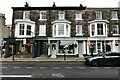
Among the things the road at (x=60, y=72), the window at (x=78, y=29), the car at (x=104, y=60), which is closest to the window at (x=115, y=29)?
the window at (x=78, y=29)

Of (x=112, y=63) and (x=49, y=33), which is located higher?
(x=49, y=33)

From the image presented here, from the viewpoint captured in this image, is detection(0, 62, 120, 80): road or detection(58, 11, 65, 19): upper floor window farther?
detection(58, 11, 65, 19): upper floor window

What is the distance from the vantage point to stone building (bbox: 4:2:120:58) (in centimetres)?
3272

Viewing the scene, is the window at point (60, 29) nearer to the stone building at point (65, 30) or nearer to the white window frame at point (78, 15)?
the stone building at point (65, 30)

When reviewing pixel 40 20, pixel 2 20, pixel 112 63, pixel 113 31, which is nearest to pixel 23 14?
pixel 40 20

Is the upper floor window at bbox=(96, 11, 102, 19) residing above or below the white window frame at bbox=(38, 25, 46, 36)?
above

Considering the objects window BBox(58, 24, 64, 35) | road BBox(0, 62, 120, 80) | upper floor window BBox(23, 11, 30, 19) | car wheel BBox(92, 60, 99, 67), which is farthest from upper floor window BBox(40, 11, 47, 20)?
road BBox(0, 62, 120, 80)

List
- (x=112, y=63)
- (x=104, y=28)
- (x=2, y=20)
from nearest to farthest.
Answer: (x=112, y=63), (x=104, y=28), (x=2, y=20)

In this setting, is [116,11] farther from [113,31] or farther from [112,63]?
[112,63]

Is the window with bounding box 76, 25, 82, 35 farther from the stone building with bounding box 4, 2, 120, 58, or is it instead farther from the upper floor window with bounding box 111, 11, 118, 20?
the upper floor window with bounding box 111, 11, 118, 20

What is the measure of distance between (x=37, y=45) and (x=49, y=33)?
8.61ft

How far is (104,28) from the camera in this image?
108ft

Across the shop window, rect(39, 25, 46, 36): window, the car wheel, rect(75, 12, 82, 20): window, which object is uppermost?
rect(75, 12, 82, 20): window

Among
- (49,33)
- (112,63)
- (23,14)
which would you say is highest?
(23,14)
